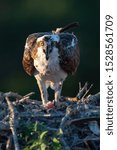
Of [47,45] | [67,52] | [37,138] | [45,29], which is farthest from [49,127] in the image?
[45,29]

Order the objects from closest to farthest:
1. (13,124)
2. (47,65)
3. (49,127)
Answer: (13,124) → (49,127) → (47,65)

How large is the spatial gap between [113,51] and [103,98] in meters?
0.57

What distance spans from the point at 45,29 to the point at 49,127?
17.8 meters

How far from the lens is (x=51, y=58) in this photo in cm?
1460

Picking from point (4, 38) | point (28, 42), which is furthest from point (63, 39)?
point (4, 38)

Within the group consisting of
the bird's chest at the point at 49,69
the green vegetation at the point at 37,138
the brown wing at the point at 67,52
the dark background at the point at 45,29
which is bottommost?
the green vegetation at the point at 37,138

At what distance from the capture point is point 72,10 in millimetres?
32594

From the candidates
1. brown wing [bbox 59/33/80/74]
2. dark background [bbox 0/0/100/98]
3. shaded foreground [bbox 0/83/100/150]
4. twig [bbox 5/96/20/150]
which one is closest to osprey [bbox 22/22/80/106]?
brown wing [bbox 59/33/80/74]

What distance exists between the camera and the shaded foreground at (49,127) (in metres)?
12.2

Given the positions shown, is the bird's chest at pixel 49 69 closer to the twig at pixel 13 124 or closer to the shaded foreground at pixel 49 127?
the shaded foreground at pixel 49 127

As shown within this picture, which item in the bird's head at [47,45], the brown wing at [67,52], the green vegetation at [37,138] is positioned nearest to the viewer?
the green vegetation at [37,138]

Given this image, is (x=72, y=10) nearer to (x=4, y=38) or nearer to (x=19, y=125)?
(x=4, y=38)

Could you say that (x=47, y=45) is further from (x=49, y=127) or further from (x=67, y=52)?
(x=49, y=127)

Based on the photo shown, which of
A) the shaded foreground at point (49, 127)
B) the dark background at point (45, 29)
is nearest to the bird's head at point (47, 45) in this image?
the shaded foreground at point (49, 127)
